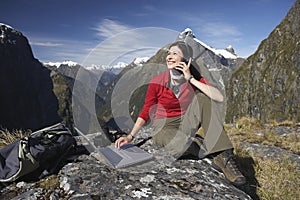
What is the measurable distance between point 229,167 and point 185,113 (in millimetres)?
1231

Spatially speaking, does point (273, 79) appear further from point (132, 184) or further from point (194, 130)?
point (132, 184)

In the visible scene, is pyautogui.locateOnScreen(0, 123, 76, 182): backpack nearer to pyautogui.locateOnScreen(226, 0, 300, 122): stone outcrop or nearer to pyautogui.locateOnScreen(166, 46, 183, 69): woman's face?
pyautogui.locateOnScreen(166, 46, 183, 69): woman's face

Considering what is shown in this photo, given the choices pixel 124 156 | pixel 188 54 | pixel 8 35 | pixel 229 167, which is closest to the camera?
pixel 229 167

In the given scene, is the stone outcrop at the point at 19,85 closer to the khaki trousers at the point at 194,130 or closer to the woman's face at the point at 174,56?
the khaki trousers at the point at 194,130

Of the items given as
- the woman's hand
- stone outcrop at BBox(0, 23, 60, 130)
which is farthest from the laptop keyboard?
stone outcrop at BBox(0, 23, 60, 130)

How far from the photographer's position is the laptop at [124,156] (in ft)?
12.0

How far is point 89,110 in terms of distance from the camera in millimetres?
4164

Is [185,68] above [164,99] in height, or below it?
above

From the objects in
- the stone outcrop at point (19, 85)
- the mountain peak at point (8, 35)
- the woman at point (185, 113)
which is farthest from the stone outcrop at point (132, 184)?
the mountain peak at point (8, 35)

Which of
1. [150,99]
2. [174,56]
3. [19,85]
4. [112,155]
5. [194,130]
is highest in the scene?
[174,56]

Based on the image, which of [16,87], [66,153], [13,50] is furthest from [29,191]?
[13,50]

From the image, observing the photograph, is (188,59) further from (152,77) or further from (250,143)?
(250,143)

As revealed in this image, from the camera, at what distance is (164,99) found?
4504mm

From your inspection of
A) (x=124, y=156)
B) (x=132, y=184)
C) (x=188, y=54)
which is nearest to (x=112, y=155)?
(x=124, y=156)
